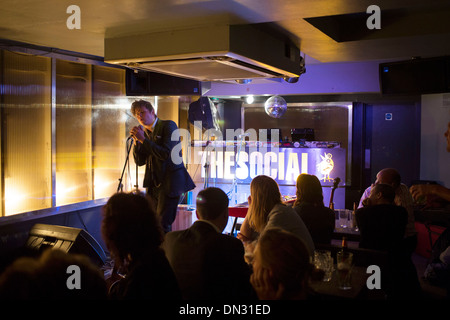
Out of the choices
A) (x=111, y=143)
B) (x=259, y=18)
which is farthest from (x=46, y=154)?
(x=259, y=18)

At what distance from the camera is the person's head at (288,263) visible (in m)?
1.49

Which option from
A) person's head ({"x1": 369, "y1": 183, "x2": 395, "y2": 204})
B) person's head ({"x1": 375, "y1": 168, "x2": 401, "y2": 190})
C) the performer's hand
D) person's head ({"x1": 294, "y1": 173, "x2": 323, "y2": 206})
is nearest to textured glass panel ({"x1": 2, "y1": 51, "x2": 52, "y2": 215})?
the performer's hand

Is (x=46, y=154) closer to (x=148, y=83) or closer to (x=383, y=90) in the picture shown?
(x=148, y=83)

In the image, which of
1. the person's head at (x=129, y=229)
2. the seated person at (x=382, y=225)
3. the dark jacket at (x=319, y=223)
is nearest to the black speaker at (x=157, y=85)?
the dark jacket at (x=319, y=223)

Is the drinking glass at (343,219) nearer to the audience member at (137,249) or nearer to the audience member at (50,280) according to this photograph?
the audience member at (137,249)

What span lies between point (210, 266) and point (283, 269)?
60 cm

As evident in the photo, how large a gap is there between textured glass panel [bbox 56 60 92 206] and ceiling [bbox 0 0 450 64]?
2.75 ft

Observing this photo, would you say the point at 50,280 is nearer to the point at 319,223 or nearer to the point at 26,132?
the point at 319,223

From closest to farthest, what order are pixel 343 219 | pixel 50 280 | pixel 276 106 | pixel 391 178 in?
pixel 50 280 → pixel 391 178 → pixel 343 219 → pixel 276 106

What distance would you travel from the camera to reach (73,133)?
523 centimetres

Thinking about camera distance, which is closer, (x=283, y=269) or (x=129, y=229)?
(x=283, y=269)

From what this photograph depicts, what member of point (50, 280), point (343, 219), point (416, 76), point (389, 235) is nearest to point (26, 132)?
point (343, 219)

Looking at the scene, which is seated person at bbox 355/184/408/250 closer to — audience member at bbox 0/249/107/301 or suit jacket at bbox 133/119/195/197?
suit jacket at bbox 133/119/195/197

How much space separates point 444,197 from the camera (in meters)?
2.18
